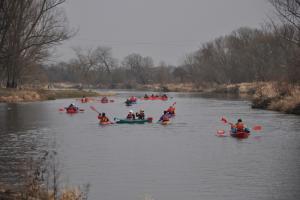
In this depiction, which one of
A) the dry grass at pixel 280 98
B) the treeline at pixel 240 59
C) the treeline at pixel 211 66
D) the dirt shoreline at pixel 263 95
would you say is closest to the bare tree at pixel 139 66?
the treeline at pixel 211 66

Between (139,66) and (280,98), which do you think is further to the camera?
(139,66)

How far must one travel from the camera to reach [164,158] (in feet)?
67.2

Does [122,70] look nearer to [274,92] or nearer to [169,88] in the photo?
[169,88]

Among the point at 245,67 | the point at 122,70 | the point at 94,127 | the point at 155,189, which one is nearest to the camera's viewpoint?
the point at 155,189

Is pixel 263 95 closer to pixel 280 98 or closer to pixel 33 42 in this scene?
pixel 280 98

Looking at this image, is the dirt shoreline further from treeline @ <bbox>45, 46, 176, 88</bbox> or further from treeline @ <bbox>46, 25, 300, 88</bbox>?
treeline @ <bbox>45, 46, 176, 88</bbox>

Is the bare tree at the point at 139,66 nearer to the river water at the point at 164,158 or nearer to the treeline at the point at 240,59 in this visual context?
the treeline at the point at 240,59

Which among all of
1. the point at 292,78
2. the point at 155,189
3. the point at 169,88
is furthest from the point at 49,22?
the point at 169,88

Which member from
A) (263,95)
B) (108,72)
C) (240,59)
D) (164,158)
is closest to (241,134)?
(164,158)

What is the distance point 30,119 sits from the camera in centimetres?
3750

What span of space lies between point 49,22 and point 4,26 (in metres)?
43.8

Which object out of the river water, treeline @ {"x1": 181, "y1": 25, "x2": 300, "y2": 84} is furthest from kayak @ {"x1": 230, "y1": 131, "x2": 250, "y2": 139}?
treeline @ {"x1": 181, "y1": 25, "x2": 300, "y2": 84}

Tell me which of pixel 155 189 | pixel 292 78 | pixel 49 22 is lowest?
pixel 155 189

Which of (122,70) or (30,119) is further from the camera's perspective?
(122,70)
